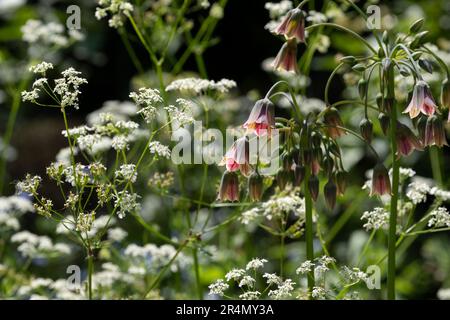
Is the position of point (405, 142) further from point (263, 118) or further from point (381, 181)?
point (263, 118)

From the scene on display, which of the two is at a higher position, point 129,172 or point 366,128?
point 366,128

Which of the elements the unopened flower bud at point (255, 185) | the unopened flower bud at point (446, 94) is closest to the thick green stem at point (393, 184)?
the unopened flower bud at point (446, 94)

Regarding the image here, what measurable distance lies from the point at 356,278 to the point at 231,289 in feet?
4.93

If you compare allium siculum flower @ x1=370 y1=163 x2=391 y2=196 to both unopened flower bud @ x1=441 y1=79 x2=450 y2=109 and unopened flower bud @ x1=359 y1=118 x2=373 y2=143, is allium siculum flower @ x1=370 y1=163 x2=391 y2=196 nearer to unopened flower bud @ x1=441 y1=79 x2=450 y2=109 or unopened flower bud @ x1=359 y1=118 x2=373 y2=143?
unopened flower bud @ x1=359 y1=118 x2=373 y2=143

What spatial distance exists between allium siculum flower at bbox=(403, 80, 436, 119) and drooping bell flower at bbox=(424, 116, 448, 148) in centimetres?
9

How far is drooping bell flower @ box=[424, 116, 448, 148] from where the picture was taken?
2.24 m

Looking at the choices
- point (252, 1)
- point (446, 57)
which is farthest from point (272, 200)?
point (252, 1)

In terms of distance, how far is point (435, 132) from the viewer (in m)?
2.25

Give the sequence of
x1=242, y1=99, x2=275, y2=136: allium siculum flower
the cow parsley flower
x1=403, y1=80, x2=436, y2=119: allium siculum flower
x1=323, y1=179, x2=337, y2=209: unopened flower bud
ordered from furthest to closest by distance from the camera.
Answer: the cow parsley flower → x1=323, y1=179, x2=337, y2=209: unopened flower bud → x1=242, y1=99, x2=275, y2=136: allium siculum flower → x1=403, y1=80, x2=436, y2=119: allium siculum flower

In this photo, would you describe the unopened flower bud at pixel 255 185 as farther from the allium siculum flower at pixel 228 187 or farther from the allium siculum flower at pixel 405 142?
the allium siculum flower at pixel 405 142

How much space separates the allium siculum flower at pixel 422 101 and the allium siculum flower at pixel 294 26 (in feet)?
1.27

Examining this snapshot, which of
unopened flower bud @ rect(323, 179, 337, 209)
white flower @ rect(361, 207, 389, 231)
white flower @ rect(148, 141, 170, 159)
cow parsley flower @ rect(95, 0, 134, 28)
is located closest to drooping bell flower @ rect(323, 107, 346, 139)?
unopened flower bud @ rect(323, 179, 337, 209)

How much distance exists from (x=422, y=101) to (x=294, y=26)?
46cm

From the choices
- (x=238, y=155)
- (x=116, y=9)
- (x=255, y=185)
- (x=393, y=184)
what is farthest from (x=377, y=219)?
(x=116, y=9)
